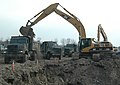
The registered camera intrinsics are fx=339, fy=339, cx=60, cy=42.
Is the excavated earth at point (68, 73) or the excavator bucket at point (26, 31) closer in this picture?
the excavated earth at point (68, 73)

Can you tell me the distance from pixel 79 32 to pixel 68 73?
12.6 meters

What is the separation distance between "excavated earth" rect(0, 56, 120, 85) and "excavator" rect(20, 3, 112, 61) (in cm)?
383

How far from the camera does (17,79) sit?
20047 millimetres

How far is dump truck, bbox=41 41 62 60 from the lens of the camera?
4144 centimetres

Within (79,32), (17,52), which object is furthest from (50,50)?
(17,52)

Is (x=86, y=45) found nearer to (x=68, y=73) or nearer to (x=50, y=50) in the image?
(x=50, y=50)

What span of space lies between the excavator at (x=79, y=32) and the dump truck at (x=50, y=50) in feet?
13.1

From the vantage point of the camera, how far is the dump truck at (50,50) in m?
41.4

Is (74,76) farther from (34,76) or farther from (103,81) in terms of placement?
(34,76)

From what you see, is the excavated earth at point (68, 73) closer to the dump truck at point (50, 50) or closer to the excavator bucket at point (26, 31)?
the excavator bucket at point (26, 31)

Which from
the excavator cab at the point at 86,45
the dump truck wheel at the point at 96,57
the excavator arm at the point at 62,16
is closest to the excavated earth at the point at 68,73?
the dump truck wheel at the point at 96,57

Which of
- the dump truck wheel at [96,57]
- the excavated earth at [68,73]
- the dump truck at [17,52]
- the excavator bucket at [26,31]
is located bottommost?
the excavated earth at [68,73]

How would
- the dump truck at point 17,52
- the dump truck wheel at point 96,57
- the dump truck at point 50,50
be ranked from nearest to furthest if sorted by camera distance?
the dump truck at point 17,52, the dump truck wheel at point 96,57, the dump truck at point 50,50

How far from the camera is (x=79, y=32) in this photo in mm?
39312
